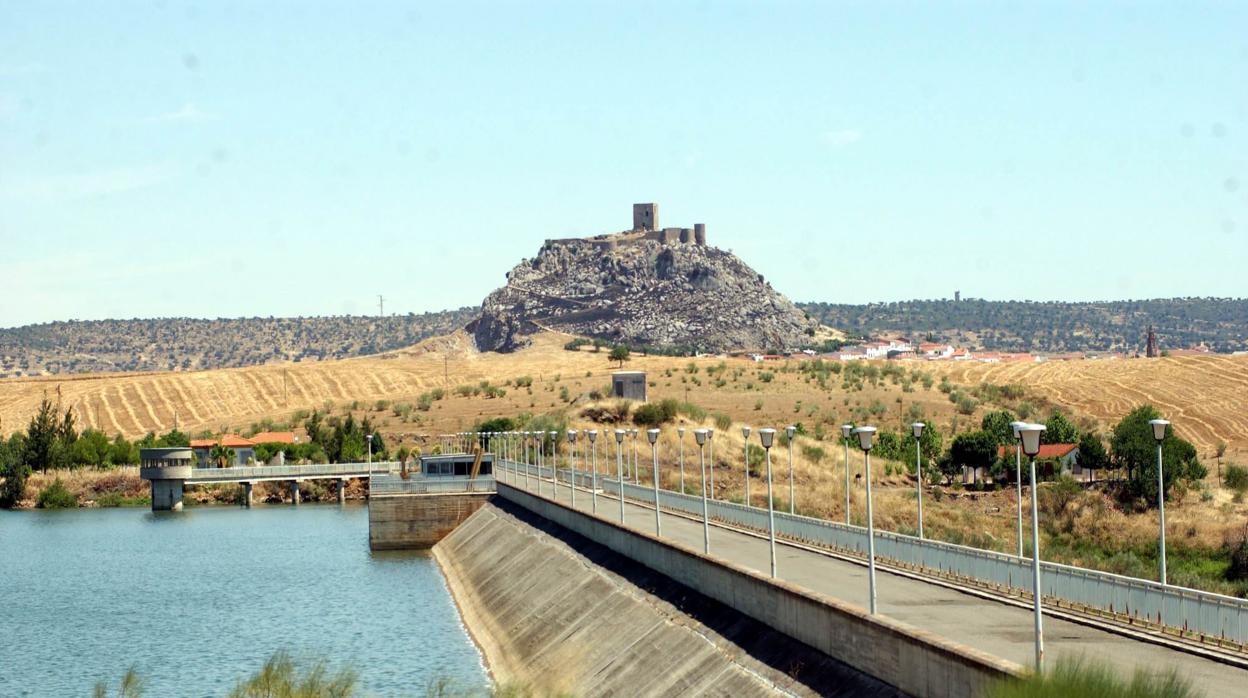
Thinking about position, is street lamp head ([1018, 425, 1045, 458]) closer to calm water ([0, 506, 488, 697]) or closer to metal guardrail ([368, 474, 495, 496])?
calm water ([0, 506, 488, 697])

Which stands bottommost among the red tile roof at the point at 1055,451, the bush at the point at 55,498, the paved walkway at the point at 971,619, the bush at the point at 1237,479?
the bush at the point at 55,498

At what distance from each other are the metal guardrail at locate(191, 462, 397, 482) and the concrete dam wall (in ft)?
134

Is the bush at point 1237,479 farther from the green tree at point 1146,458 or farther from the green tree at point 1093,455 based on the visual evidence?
the green tree at point 1093,455

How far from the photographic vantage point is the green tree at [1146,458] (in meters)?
63.2

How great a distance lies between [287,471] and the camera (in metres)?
95.7

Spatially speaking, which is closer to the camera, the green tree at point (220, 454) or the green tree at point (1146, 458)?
the green tree at point (1146, 458)

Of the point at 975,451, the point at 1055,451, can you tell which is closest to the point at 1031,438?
the point at 975,451

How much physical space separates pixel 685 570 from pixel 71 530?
52596mm

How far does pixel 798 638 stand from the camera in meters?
27.2

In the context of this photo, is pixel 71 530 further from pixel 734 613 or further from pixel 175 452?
pixel 734 613

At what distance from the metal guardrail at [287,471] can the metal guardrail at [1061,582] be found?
5568 cm

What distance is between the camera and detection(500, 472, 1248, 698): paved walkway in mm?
20339

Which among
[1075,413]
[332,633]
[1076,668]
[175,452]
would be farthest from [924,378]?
[1076,668]

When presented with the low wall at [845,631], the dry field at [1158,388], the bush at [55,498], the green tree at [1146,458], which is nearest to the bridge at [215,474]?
the bush at [55,498]
